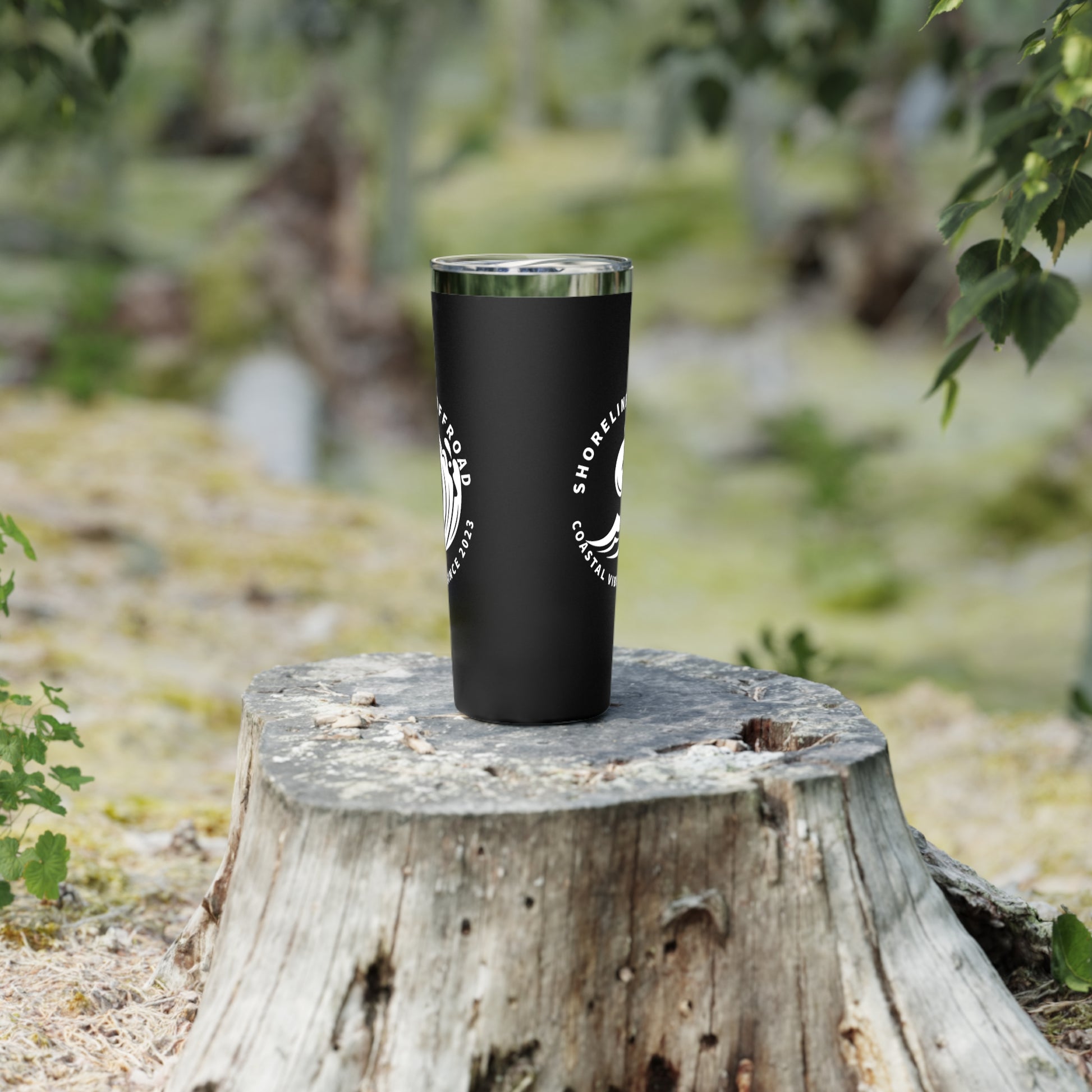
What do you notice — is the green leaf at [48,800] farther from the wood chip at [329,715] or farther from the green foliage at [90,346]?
the green foliage at [90,346]

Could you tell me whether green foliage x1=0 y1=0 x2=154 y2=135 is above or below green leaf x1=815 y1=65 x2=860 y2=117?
below

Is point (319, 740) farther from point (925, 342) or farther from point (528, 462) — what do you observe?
point (925, 342)

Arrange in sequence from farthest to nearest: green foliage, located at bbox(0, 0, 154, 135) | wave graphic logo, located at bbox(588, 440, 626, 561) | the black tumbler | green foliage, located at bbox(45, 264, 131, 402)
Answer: green foliage, located at bbox(45, 264, 131, 402)
green foliage, located at bbox(0, 0, 154, 135)
wave graphic logo, located at bbox(588, 440, 626, 561)
the black tumbler

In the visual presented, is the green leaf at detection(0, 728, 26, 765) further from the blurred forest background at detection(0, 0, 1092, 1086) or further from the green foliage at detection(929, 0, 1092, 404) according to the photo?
the green foliage at detection(929, 0, 1092, 404)

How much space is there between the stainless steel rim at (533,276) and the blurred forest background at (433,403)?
160 centimetres

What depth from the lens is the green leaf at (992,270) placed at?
6.00ft

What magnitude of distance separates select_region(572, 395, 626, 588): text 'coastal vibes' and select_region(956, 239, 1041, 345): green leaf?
1.98ft

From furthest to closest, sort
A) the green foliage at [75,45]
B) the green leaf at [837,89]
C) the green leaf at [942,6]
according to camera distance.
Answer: the green leaf at [837,89]
the green foliage at [75,45]
the green leaf at [942,6]

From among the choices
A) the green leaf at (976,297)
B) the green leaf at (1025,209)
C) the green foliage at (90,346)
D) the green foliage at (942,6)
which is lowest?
the green leaf at (976,297)

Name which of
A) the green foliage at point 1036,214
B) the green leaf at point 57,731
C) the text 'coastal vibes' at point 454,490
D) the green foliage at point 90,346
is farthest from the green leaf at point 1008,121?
the green foliage at point 90,346

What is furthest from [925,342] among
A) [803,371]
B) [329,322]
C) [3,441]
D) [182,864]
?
[182,864]

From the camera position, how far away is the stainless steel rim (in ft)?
6.71

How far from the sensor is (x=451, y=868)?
1851 mm

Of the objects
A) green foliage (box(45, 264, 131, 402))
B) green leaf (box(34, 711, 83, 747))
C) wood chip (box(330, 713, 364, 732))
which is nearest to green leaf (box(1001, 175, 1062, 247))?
wood chip (box(330, 713, 364, 732))
